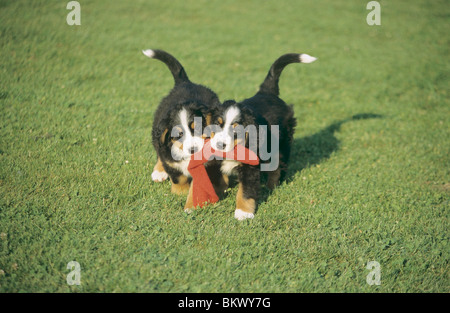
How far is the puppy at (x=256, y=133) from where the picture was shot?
3098 millimetres

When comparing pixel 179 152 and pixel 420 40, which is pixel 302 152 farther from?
pixel 420 40

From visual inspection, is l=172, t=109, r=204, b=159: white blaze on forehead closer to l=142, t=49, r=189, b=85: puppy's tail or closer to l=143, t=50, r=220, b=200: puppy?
l=143, t=50, r=220, b=200: puppy

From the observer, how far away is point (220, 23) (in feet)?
29.7

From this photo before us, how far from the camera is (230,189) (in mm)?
3689

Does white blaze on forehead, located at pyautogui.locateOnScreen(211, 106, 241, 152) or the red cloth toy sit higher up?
white blaze on forehead, located at pyautogui.locateOnScreen(211, 106, 241, 152)

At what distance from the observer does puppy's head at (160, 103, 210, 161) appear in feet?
10.2

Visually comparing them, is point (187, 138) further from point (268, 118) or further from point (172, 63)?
point (172, 63)

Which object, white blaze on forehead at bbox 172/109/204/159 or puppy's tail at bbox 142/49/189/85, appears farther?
puppy's tail at bbox 142/49/189/85

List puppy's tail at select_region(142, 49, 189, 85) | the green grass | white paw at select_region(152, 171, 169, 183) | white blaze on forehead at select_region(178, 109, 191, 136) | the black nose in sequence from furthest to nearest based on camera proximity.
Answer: puppy's tail at select_region(142, 49, 189, 85)
white paw at select_region(152, 171, 169, 183)
white blaze on forehead at select_region(178, 109, 191, 136)
the black nose
the green grass

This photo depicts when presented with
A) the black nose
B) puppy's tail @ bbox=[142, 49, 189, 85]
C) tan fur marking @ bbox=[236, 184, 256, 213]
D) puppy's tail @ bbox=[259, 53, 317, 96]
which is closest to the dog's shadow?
tan fur marking @ bbox=[236, 184, 256, 213]

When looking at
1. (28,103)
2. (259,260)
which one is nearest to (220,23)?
(28,103)

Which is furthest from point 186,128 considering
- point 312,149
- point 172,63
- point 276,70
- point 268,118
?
point 312,149

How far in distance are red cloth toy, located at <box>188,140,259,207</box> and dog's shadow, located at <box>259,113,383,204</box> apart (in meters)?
0.71

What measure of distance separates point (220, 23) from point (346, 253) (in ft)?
23.6
